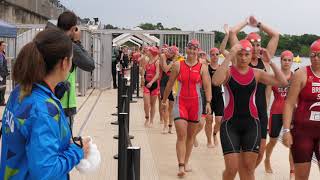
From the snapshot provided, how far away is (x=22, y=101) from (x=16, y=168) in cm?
34

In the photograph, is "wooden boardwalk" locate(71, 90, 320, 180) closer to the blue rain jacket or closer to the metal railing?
the metal railing

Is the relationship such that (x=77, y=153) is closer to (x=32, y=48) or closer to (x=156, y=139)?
(x=32, y=48)

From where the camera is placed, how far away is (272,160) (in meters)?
8.60

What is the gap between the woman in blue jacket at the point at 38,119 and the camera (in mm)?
2324

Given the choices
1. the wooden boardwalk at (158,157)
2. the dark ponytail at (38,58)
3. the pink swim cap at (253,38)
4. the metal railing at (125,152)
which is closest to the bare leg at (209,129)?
the wooden boardwalk at (158,157)

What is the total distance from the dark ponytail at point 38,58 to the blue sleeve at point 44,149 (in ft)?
0.62

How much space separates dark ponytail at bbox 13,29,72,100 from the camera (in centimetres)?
243

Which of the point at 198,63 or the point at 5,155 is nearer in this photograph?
the point at 5,155

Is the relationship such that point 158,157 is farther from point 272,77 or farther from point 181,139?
point 272,77

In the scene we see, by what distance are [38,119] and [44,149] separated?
146 millimetres

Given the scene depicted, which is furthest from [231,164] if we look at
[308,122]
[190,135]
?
[190,135]

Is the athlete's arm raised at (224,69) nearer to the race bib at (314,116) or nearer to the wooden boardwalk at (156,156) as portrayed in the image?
the race bib at (314,116)

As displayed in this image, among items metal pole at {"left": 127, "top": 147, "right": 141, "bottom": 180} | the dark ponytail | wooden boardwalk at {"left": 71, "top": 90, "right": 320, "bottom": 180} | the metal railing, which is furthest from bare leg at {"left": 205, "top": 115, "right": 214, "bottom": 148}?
the dark ponytail

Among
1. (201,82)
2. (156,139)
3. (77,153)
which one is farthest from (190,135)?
(77,153)
